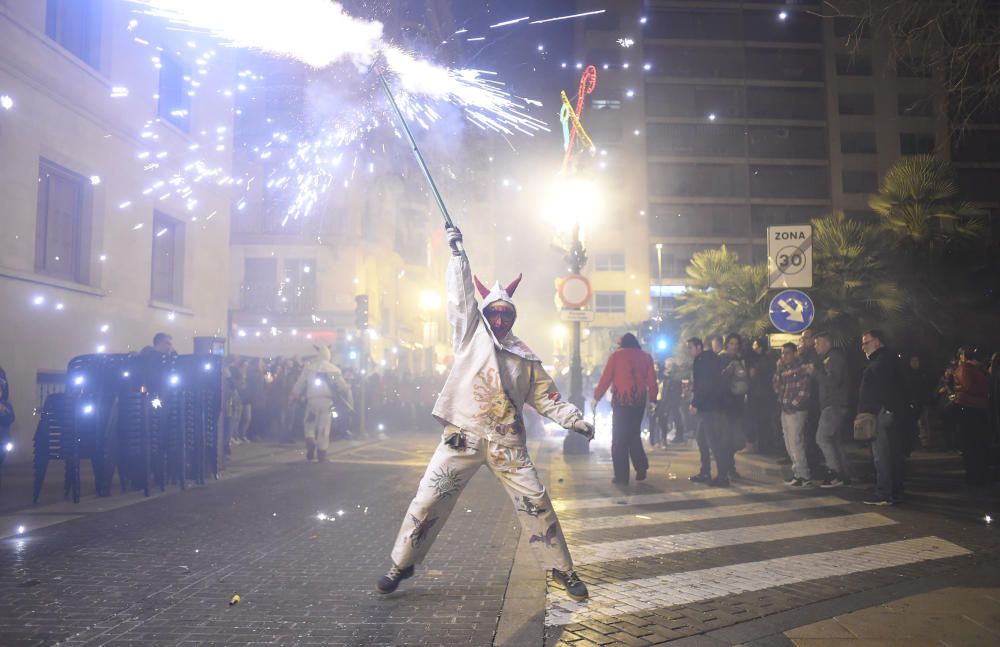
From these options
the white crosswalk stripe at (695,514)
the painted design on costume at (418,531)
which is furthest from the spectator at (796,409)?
the painted design on costume at (418,531)

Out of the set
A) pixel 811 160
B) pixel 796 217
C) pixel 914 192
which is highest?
pixel 811 160

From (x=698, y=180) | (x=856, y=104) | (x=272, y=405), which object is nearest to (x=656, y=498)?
(x=272, y=405)

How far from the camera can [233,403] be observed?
48.2 ft

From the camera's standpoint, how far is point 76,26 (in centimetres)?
1326

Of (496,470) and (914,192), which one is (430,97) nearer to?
(496,470)

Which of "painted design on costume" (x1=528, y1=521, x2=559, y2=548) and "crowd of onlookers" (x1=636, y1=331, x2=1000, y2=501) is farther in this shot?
"crowd of onlookers" (x1=636, y1=331, x2=1000, y2=501)

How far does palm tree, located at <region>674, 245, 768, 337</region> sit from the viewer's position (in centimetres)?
1559

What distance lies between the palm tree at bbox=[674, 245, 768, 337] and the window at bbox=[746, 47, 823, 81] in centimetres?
4274

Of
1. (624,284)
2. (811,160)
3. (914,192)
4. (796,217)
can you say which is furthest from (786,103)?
(914,192)

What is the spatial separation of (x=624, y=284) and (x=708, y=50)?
18.4 meters

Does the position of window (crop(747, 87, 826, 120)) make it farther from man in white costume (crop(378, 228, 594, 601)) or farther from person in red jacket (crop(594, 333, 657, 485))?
man in white costume (crop(378, 228, 594, 601))

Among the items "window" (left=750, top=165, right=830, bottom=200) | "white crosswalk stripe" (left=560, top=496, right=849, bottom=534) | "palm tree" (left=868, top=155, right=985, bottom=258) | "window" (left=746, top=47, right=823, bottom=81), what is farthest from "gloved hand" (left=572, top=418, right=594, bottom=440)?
"window" (left=746, top=47, right=823, bottom=81)

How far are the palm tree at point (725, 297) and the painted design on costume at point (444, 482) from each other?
11.8 meters

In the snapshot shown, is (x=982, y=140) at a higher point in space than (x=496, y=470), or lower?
higher
